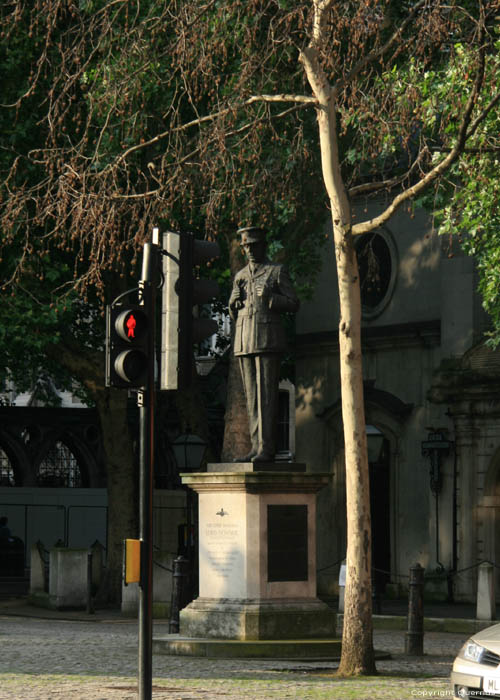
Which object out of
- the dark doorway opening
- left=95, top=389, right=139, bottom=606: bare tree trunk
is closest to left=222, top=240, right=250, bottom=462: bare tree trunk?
left=95, top=389, right=139, bottom=606: bare tree trunk

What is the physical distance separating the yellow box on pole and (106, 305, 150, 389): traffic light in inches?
41.1

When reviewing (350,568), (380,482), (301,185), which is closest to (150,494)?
(350,568)

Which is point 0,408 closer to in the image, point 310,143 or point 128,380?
point 310,143

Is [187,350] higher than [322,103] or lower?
lower

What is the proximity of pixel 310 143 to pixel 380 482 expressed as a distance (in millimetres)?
10742

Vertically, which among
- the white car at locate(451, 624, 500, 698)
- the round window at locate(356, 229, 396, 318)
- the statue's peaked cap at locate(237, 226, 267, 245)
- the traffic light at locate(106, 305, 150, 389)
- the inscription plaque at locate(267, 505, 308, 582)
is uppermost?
the round window at locate(356, 229, 396, 318)

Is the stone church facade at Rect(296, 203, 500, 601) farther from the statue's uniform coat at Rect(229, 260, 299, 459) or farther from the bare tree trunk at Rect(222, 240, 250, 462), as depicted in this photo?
the statue's uniform coat at Rect(229, 260, 299, 459)

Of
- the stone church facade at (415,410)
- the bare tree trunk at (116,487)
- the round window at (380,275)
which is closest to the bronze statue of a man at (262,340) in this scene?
the bare tree trunk at (116,487)

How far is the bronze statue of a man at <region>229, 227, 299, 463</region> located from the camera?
1723cm

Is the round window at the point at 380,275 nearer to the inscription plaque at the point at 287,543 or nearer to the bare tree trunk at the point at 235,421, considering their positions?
the bare tree trunk at the point at 235,421

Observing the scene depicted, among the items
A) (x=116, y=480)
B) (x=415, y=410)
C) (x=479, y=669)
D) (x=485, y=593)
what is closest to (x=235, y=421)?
(x=116, y=480)

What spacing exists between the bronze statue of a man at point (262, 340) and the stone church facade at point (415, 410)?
12.6 m

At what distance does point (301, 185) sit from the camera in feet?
82.5

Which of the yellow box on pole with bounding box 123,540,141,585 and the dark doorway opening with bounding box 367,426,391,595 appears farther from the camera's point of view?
the dark doorway opening with bounding box 367,426,391,595
